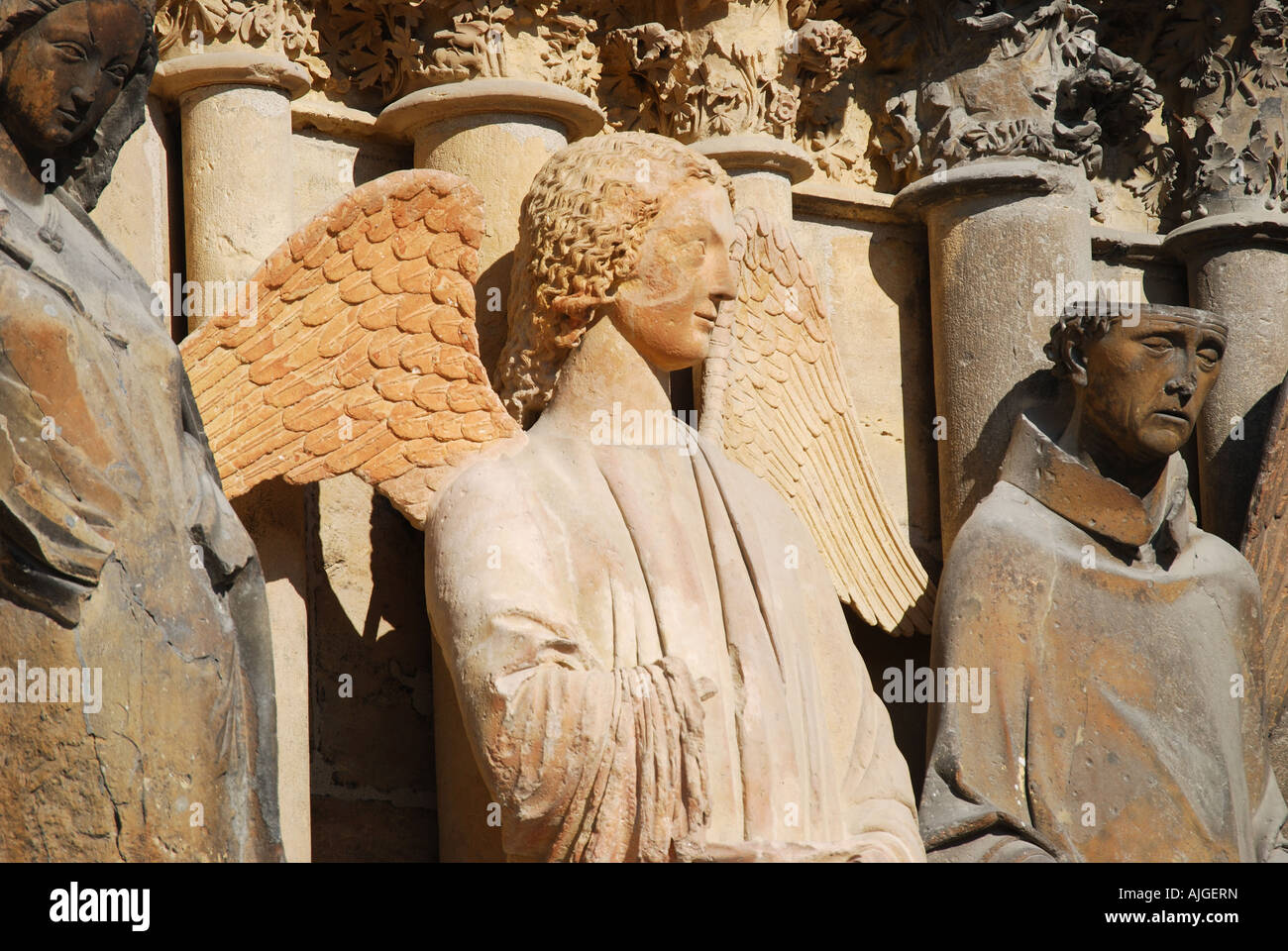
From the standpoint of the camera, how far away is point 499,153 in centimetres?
570

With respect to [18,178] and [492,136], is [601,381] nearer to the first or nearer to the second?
[492,136]

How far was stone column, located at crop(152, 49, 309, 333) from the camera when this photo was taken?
5359mm

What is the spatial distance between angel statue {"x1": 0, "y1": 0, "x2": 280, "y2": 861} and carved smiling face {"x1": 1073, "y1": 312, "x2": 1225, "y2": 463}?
2.35 meters

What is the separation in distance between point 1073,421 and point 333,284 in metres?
1.89

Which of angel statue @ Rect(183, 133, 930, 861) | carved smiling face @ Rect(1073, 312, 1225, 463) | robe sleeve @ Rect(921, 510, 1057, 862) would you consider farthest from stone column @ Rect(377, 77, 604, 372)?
carved smiling face @ Rect(1073, 312, 1225, 463)

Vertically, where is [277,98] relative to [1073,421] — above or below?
above

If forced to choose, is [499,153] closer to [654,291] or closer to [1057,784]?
[654,291]

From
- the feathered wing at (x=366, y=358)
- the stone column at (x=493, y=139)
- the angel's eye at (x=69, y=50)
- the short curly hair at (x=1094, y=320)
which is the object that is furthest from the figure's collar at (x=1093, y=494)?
the angel's eye at (x=69, y=50)

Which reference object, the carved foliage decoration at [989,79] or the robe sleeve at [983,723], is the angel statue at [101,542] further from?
the carved foliage decoration at [989,79]

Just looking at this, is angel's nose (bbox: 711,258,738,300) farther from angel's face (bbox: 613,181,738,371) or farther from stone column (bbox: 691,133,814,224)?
stone column (bbox: 691,133,814,224)

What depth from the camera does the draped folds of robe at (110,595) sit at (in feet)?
12.5
